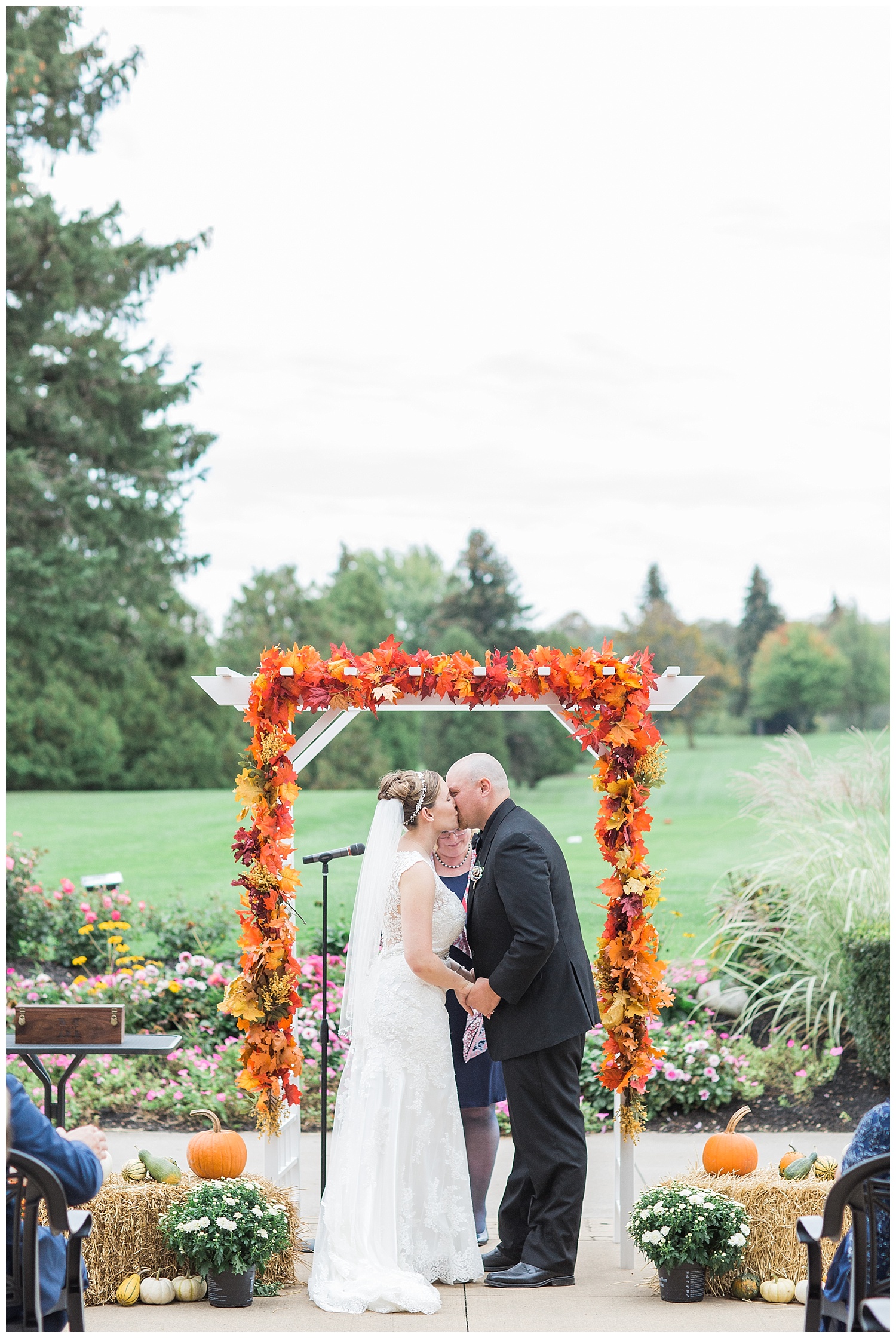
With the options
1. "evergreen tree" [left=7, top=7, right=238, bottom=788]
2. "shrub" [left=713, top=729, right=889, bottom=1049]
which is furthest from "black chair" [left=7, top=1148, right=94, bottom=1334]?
"evergreen tree" [left=7, top=7, right=238, bottom=788]

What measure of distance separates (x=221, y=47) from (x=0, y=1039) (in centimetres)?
1877

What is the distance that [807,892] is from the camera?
7.49 metres

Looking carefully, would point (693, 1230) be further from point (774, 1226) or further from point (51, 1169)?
point (51, 1169)

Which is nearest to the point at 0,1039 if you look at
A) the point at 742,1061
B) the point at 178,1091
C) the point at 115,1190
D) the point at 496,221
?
the point at 115,1190

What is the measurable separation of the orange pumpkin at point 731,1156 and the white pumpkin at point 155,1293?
1.96 metres

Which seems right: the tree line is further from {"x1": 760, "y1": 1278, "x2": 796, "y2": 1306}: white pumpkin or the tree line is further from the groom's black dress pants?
{"x1": 760, "y1": 1278, "x2": 796, "y2": 1306}: white pumpkin

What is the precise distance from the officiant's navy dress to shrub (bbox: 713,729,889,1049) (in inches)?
Result: 112

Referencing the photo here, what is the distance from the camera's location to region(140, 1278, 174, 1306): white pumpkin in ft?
13.4

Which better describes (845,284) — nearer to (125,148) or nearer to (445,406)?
(445,406)

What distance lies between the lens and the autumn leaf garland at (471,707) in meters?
4.62

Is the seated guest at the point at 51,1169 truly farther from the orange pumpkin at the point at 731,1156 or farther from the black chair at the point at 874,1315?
the orange pumpkin at the point at 731,1156

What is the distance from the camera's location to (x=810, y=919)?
24.1 feet

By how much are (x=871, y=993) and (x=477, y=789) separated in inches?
126

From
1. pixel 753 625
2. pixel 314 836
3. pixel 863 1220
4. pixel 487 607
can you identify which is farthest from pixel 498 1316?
pixel 753 625
